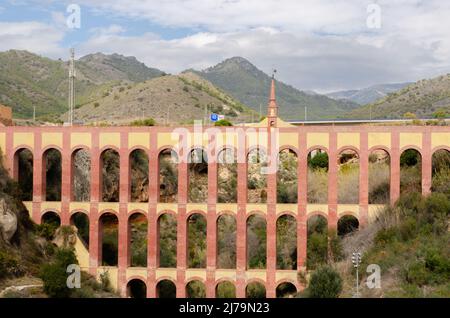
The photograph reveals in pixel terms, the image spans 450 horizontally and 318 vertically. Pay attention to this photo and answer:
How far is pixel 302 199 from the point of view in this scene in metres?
45.8

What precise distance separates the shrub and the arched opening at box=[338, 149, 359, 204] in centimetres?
1976

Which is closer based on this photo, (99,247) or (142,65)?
(99,247)

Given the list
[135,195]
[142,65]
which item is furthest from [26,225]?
[142,65]

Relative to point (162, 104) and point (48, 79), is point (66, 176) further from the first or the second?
point (48, 79)

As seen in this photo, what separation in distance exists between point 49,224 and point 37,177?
3465mm

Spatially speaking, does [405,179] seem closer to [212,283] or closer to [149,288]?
[212,283]

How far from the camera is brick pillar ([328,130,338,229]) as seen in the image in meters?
45.5

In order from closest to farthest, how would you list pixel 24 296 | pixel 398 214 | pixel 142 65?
pixel 24 296
pixel 398 214
pixel 142 65

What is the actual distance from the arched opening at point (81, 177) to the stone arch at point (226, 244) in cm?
1156

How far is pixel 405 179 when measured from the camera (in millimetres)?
52219

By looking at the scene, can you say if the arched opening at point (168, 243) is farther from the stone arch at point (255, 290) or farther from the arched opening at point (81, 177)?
the stone arch at point (255, 290)

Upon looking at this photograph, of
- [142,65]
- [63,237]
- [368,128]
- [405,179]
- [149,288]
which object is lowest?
[149,288]

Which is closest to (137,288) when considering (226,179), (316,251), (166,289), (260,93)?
(166,289)
